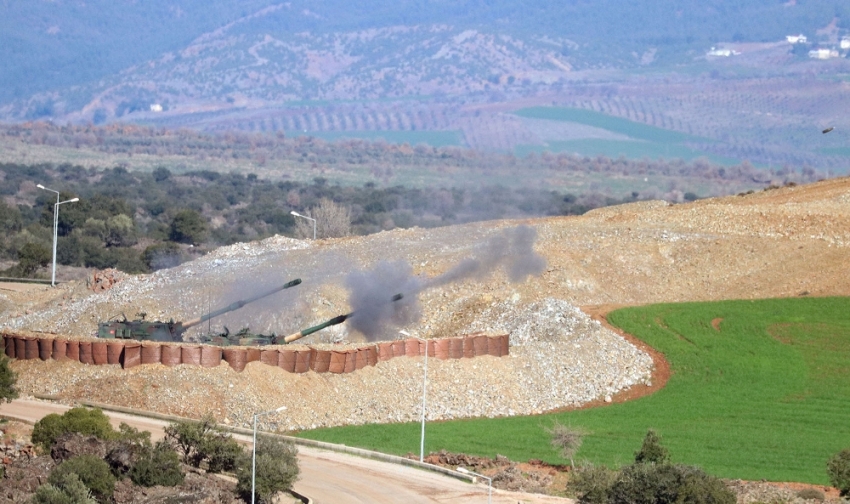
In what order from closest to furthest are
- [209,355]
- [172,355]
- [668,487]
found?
[668,487]
[209,355]
[172,355]

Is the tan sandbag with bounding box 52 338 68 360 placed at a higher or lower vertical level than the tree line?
lower

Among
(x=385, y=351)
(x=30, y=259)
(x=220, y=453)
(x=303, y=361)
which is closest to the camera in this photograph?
(x=220, y=453)

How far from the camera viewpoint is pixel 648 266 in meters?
79.8

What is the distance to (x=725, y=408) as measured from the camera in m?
59.3

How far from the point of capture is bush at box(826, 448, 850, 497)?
46.0m

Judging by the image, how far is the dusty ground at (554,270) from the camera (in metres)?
73.4

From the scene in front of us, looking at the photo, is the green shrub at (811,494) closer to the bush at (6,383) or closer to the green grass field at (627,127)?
the bush at (6,383)

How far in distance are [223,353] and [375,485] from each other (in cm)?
1314

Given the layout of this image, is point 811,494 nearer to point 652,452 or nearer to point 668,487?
point 652,452

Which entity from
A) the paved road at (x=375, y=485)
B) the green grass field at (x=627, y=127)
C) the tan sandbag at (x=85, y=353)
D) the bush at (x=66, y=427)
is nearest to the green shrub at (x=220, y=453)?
the paved road at (x=375, y=485)

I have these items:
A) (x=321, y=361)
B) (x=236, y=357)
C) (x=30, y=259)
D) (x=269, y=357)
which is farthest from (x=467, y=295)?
(x=30, y=259)

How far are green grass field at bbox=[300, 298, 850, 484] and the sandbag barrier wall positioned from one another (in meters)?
4.26

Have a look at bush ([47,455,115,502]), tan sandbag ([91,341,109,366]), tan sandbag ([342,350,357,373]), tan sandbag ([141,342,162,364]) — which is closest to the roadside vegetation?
bush ([47,455,115,502])

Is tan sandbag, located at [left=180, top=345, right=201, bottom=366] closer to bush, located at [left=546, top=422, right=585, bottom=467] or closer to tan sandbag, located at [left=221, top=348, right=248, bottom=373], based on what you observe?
tan sandbag, located at [left=221, top=348, right=248, bottom=373]
